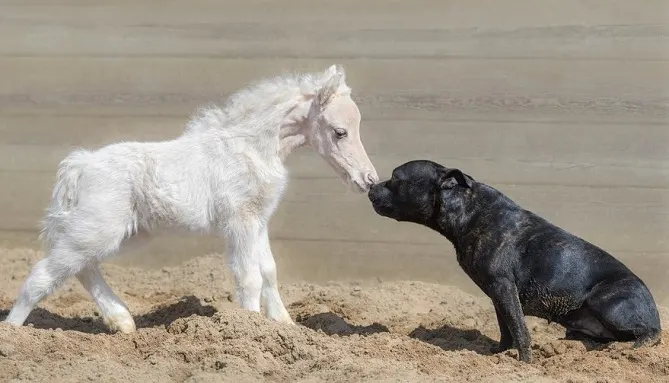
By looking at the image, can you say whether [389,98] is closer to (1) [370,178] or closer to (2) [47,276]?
(1) [370,178]

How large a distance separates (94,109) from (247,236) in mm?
2901

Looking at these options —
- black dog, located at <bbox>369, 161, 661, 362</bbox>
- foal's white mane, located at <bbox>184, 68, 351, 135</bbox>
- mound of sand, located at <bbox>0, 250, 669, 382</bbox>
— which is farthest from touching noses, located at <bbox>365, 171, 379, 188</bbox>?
mound of sand, located at <bbox>0, 250, 669, 382</bbox>

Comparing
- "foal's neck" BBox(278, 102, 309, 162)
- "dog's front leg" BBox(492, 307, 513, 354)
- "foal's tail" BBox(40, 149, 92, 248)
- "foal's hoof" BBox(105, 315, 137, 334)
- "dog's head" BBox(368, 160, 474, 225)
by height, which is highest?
"foal's neck" BBox(278, 102, 309, 162)

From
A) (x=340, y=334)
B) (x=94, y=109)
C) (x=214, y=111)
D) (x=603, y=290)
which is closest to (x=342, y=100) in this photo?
(x=214, y=111)

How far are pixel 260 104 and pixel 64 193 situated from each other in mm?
1440

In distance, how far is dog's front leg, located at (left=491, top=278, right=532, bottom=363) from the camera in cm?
625

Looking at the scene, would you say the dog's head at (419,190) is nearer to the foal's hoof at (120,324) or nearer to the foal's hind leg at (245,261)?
the foal's hind leg at (245,261)

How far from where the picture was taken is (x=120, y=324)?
6.72 metres

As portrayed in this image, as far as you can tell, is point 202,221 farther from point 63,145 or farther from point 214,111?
point 63,145

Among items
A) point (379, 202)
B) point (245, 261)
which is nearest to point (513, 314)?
point (379, 202)

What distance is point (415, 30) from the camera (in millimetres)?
8344

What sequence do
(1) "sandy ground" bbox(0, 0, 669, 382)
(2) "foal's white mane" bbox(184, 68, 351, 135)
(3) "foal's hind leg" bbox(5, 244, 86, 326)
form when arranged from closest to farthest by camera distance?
1. (3) "foal's hind leg" bbox(5, 244, 86, 326)
2. (2) "foal's white mane" bbox(184, 68, 351, 135)
3. (1) "sandy ground" bbox(0, 0, 669, 382)

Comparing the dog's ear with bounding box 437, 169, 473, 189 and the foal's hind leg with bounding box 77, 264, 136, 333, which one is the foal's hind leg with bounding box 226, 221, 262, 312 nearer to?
the foal's hind leg with bounding box 77, 264, 136, 333

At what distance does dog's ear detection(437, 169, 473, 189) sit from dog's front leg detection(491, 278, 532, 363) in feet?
2.46
